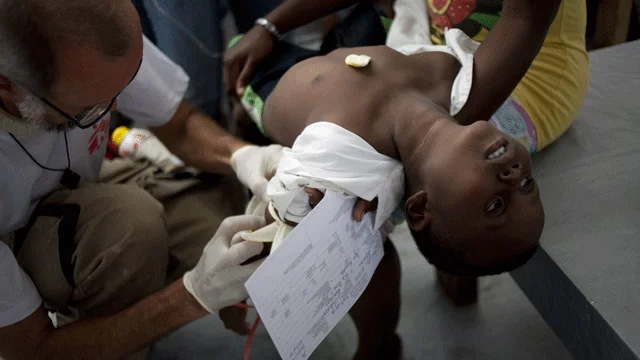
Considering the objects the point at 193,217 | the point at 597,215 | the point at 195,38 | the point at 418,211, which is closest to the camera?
the point at 418,211

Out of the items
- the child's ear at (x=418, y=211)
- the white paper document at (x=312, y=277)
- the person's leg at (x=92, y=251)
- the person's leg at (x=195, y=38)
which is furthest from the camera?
the person's leg at (x=195, y=38)

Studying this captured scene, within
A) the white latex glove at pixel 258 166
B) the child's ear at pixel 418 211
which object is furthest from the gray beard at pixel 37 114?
the child's ear at pixel 418 211

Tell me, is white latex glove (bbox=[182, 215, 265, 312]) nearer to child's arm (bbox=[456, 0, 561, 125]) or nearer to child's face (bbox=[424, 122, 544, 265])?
child's face (bbox=[424, 122, 544, 265])

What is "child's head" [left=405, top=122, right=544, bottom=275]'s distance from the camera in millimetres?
957

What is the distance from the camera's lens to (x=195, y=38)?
72.0 inches

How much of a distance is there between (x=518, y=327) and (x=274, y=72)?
84 cm

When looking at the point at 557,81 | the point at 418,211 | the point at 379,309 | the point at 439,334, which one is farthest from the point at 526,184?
the point at 439,334

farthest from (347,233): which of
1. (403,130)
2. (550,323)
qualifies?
(550,323)

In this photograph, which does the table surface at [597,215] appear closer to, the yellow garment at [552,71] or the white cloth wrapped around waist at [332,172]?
the yellow garment at [552,71]

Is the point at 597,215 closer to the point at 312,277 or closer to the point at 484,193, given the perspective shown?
the point at 484,193

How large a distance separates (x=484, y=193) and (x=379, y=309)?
52 cm

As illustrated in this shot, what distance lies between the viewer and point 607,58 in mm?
1560

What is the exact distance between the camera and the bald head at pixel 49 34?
94 cm

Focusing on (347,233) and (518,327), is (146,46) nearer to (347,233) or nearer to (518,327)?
(347,233)
